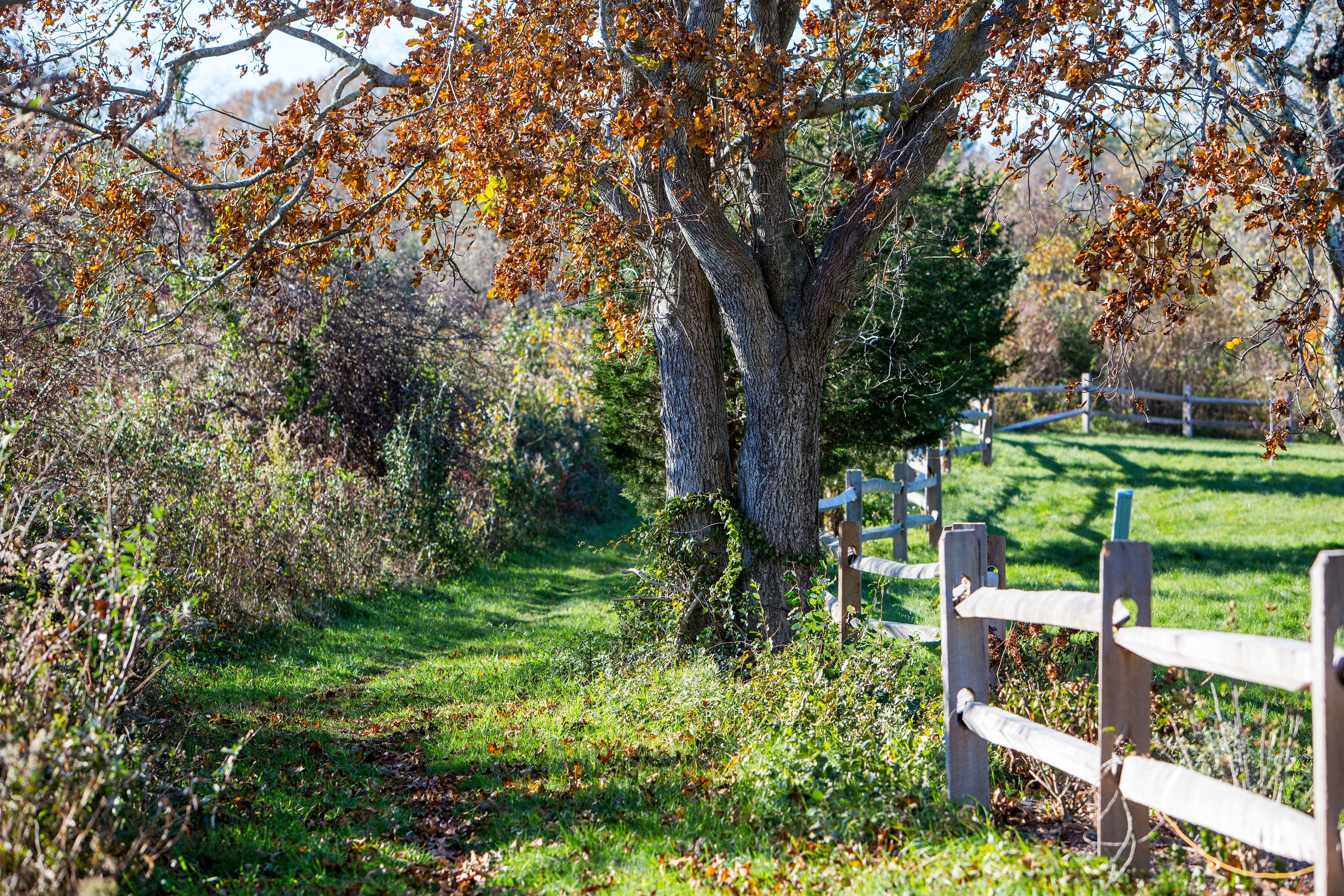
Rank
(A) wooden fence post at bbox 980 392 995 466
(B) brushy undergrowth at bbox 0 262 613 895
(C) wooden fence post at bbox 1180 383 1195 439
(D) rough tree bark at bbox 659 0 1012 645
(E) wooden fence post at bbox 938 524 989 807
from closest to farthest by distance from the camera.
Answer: (B) brushy undergrowth at bbox 0 262 613 895 → (E) wooden fence post at bbox 938 524 989 807 → (D) rough tree bark at bbox 659 0 1012 645 → (A) wooden fence post at bbox 980 392 995 466 → (C) wooden fence post at bbox 1180 383 1195 439

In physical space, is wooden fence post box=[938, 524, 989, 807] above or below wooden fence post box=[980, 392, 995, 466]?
below

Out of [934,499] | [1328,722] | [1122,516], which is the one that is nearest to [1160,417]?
[934,499]

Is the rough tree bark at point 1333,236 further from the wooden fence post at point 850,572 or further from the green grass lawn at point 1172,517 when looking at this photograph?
the wooden fence post at point 850,572

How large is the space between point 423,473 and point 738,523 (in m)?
7.41

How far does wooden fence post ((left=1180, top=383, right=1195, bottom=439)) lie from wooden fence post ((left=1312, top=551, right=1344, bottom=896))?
82.3ft

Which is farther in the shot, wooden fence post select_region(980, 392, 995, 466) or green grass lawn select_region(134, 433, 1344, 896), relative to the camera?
wooden fence post select_region(980, 392, 995, 466)

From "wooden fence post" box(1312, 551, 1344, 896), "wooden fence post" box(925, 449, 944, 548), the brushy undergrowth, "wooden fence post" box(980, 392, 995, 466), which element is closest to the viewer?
"wooden fence post" box(1312, 551, 1344, 896)

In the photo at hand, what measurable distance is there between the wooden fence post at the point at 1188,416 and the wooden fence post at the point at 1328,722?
25.1 meters

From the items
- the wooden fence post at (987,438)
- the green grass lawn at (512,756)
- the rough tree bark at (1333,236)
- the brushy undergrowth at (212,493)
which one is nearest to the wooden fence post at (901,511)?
the green grass lawn at (512,756)

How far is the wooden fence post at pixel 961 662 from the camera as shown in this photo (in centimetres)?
470

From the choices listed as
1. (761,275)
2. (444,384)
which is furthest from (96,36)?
(444,384)

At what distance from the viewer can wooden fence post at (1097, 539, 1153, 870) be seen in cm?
380

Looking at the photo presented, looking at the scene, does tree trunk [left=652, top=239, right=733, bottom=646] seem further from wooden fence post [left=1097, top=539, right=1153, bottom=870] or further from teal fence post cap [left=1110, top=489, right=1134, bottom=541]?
wooden fence post [left=1097, top=539, right=1153, bottom=870]

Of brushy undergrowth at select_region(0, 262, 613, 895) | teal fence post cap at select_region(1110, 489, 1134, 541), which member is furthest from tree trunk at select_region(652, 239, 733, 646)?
brushy undergrowth at select_region(0, 262, 613, 895)
